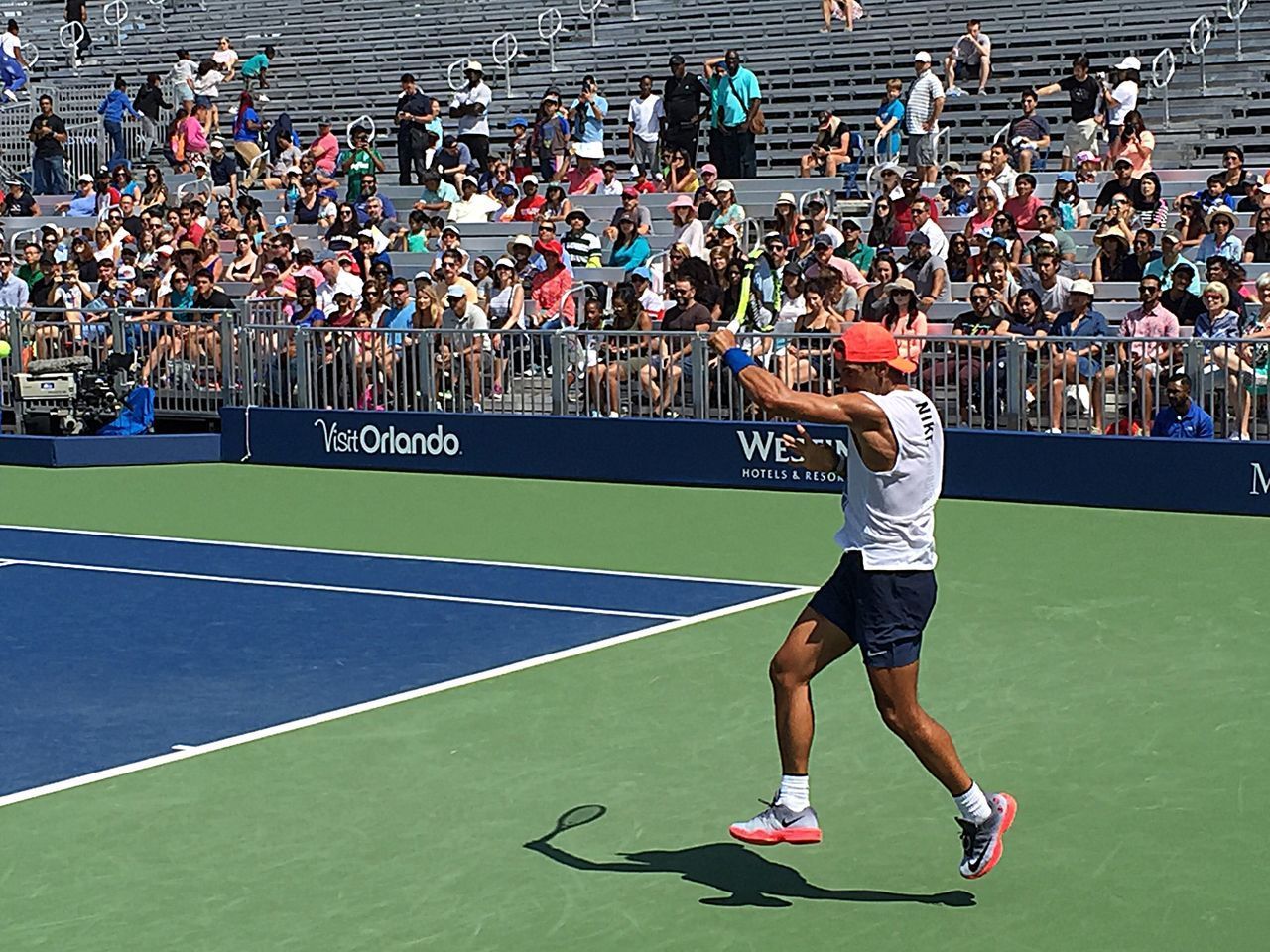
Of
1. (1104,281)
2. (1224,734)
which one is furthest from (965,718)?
(1104,281)

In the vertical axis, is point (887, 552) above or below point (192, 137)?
below

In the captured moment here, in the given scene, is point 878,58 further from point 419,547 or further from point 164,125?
point 419,547

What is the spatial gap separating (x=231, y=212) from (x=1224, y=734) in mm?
21114

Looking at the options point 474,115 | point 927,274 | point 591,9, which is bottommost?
point 927,274

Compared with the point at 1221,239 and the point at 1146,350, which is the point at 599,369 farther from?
the point at 1221,239

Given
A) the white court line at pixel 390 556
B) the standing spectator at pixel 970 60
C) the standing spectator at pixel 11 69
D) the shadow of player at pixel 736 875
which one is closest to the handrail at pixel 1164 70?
the standing spectator at pixel 970 60

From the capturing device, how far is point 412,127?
29047 mm

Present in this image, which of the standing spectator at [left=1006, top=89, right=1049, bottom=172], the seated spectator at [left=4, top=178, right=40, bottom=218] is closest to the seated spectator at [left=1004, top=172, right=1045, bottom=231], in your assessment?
the standing spectator at [left=1006, top=89, right=1049, bottom=172]

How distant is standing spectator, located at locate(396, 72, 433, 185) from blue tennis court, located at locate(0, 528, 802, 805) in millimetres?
13208

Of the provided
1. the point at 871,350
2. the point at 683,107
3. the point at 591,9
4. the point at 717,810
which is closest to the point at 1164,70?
the point at 683,107

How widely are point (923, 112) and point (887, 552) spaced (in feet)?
61.5

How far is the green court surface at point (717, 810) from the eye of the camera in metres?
7.37

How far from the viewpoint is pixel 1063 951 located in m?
7.00

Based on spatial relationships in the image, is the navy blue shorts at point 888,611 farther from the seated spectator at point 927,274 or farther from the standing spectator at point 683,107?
the standing spectator at point 683,107
